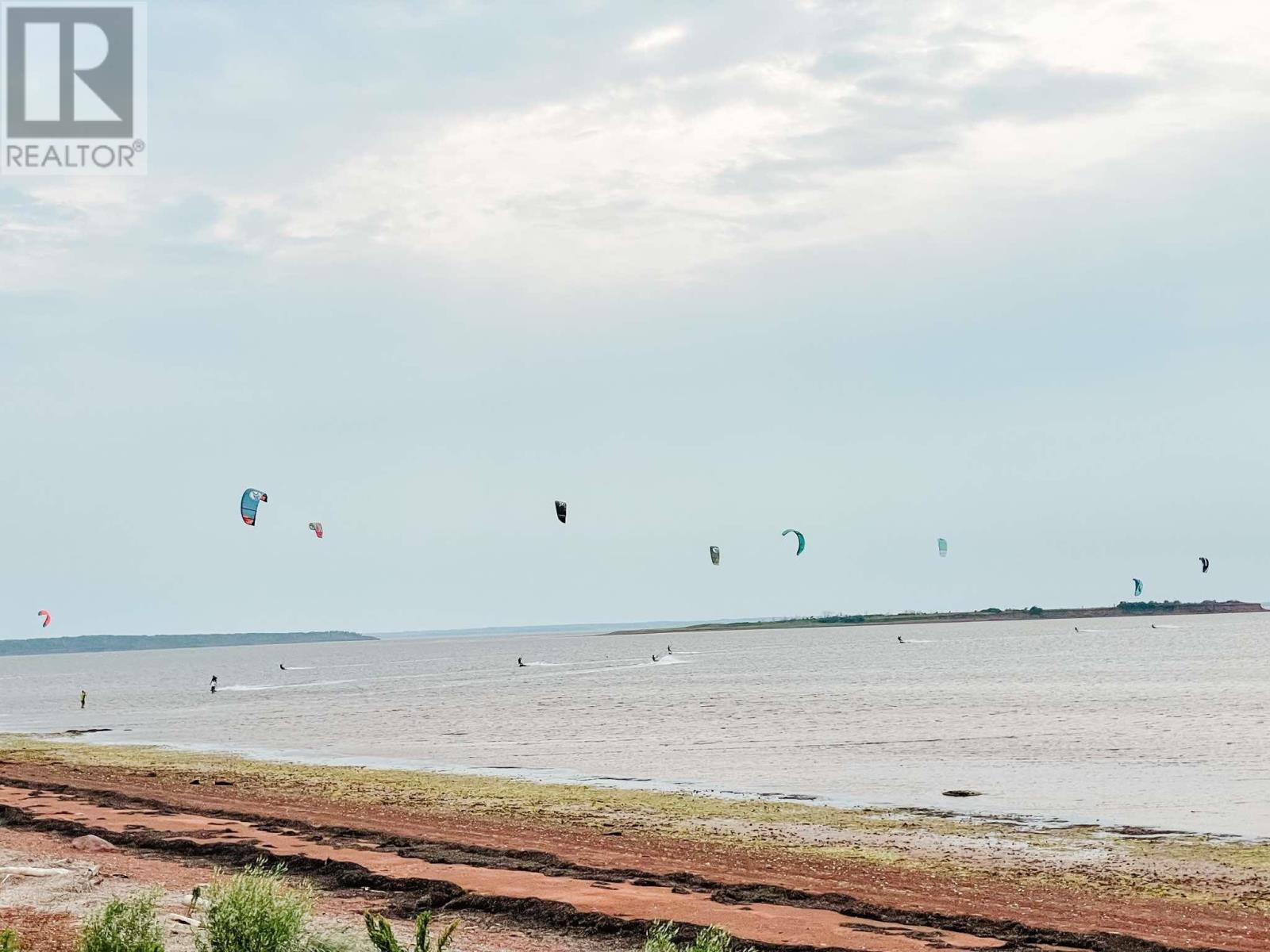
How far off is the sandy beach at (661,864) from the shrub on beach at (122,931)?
12.3 feet

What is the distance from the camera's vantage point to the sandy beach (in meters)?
12.0

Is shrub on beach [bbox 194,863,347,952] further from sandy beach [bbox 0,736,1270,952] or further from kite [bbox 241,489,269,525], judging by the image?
kite [bbox 241,489,269,525]

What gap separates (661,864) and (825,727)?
26.7 metres

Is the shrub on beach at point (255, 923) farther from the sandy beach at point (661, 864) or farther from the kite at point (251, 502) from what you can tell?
the kite at point (251, 502)

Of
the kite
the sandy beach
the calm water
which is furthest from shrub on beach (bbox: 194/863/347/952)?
the kite

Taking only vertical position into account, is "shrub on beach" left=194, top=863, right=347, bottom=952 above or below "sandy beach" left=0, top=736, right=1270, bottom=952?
above

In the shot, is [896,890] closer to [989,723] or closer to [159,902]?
[159,902]

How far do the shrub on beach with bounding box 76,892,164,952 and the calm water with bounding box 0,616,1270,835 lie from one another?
1728cm

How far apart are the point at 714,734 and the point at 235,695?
160ft

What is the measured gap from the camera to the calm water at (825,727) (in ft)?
84.6

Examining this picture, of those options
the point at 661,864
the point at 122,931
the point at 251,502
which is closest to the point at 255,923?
the point at 122,931

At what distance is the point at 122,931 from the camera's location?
317 inches

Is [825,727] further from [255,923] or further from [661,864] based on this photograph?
[255,923]

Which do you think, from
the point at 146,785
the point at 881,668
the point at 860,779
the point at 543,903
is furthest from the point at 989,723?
the point at 881,668
